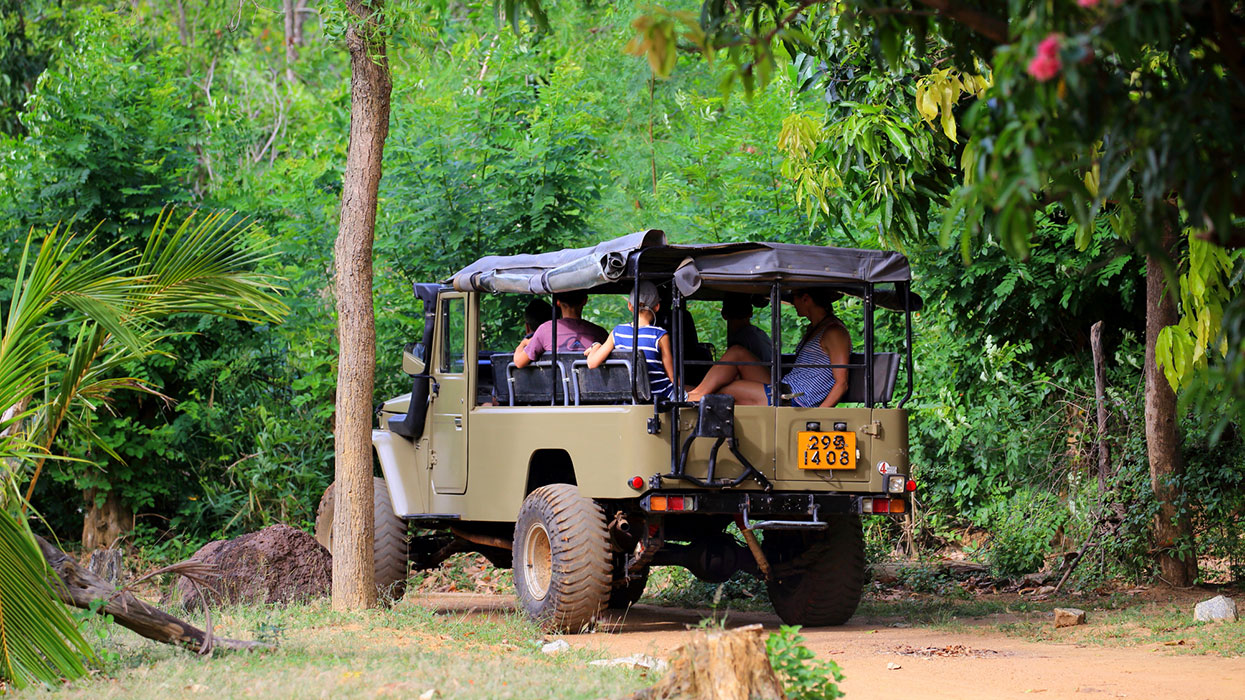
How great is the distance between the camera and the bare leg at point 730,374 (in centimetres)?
891

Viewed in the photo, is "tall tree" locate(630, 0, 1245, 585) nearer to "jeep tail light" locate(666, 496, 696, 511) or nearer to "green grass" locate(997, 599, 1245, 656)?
A: "jeep tail light" locate(666, 496, 696, 511)

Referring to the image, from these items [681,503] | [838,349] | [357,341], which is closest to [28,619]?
[357,341]

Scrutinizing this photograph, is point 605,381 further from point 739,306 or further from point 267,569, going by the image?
point 267,569

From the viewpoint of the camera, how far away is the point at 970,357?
12648 millimetres

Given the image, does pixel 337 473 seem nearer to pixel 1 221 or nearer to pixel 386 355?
pixel 386 355

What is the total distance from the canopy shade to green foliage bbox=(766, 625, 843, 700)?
293cm

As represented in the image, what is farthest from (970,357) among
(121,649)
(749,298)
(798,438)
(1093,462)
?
(121,649)

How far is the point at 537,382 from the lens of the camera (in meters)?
9.41

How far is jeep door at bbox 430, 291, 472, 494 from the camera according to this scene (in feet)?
31.9

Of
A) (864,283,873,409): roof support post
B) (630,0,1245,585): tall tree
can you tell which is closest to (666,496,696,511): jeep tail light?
(864,283,873,409): roof support post

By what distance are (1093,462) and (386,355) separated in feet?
24.0

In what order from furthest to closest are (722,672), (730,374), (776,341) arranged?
(730,374), (776,341), (722,672)

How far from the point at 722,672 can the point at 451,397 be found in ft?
16.3

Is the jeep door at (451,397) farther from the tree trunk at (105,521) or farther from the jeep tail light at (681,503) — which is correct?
the tree trunk at (105,521)
